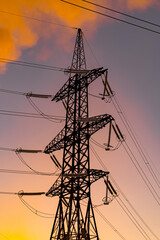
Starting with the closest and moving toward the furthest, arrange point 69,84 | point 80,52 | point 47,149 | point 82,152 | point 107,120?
point 107,120 → point 82,152 → point 47,149 → point 69,84 → point 80,52

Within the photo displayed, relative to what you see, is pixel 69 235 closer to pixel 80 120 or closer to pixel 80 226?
pixel 80 226

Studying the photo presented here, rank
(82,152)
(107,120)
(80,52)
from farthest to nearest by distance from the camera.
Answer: (80,52) → (82,152) → (107,120)

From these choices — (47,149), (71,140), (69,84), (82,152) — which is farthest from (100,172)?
(69,84)

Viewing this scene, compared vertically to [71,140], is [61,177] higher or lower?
lower

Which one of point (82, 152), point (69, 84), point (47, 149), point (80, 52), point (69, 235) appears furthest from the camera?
point (80, 52)

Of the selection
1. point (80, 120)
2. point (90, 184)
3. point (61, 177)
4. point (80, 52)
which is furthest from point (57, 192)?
point (80, 52)

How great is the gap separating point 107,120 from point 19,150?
908cm

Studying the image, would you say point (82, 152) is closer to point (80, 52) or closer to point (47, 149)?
point (47, 149)

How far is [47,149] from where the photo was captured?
82.9ft

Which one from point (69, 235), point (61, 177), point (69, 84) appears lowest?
point (69, 235)

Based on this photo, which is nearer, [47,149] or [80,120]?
[80,120]

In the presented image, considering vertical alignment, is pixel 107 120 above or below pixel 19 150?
below

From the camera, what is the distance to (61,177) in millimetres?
22016

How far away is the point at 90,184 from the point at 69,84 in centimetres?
1107
